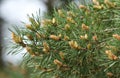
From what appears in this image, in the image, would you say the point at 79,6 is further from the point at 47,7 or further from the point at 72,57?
the point at 47,7

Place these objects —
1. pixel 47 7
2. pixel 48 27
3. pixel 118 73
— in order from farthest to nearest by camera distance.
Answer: pixel 47 7 < pixel 48 27 < pixel 118 73

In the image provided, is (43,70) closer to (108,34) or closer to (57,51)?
(57,51)

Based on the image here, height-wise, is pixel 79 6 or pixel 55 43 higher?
pixel 79 6

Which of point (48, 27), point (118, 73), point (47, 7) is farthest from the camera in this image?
point (47, 7)

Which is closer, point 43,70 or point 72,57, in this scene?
point 72,57

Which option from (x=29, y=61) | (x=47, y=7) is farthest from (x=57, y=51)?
(x=47, y=7)

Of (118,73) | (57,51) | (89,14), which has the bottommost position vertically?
(118,73)

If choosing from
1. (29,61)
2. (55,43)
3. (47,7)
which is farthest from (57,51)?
(47,7)
